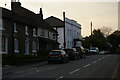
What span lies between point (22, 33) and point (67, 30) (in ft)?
127

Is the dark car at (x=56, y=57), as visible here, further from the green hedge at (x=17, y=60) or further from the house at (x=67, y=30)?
the house at (x=67, y=30)

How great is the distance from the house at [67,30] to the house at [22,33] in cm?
1181

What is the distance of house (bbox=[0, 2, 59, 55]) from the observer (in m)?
40.7

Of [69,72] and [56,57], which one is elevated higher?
[56,57]

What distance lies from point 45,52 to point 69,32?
38.7 meters

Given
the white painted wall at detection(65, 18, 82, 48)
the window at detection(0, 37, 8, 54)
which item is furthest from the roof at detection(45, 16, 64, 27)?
the window at detection(0, 37, 8, 54)

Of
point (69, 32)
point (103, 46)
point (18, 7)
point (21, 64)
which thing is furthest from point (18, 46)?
point (103, 46)

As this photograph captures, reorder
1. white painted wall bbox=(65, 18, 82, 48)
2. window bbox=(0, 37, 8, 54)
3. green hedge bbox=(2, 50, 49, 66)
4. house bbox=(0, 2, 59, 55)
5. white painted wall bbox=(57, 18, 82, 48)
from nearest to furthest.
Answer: green hedge bbox=(2, 50, 49, 66), window bbox=(0, 37, 8, 54), house bbox=(0, 2, 59, 55), white painted wall bbox=(57, 18, 82, 48), white painted wall bbox=(65, 18, 82, 48)

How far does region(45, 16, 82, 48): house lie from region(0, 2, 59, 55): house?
38.7ft

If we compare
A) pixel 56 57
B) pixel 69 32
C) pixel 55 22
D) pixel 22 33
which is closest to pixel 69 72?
pixel 56 57

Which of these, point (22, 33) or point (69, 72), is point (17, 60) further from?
point (22, 33)

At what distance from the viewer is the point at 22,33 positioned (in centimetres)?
4747

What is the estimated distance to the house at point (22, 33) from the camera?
133 ft

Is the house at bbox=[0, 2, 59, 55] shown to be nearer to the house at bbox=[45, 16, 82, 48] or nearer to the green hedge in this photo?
the green hedge
